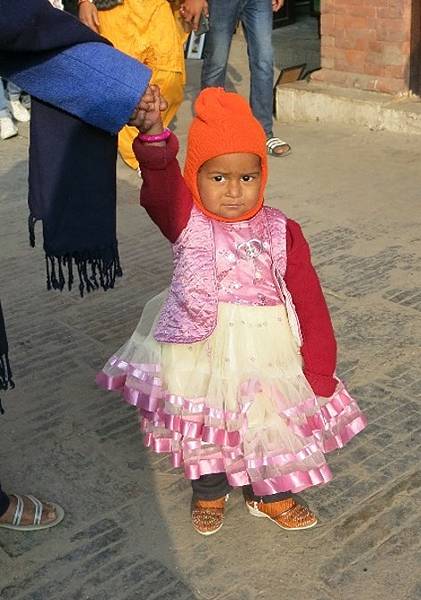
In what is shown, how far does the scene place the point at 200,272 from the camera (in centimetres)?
278

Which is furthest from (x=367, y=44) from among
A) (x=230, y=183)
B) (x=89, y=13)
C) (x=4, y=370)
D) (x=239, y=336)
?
(x=4, y=370)

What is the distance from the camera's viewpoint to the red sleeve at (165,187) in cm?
254

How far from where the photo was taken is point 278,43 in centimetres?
1112

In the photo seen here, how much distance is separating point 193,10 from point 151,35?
339mm

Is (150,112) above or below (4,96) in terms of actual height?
above

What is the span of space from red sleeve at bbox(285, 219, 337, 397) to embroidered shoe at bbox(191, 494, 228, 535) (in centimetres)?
51

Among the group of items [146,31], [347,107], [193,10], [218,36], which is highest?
[193,10]

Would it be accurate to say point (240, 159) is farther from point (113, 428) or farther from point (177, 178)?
point (113, 428)

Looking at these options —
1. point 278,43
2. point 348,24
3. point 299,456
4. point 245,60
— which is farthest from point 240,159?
point 278,43

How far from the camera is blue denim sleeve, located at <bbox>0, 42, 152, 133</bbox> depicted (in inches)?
94.3

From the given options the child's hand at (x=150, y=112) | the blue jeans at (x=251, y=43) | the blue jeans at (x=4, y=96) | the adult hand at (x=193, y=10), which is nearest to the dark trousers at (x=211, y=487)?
the child's hand at (x=150, y=112)

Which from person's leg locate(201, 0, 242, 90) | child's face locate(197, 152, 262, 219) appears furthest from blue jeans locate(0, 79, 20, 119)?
child's face locate(197, 152, 262, 219)

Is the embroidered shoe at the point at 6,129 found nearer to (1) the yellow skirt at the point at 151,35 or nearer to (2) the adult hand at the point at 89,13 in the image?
(1) the yellow skirt at the point at 151,35

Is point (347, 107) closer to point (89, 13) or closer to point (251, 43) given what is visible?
point (251, 43)
